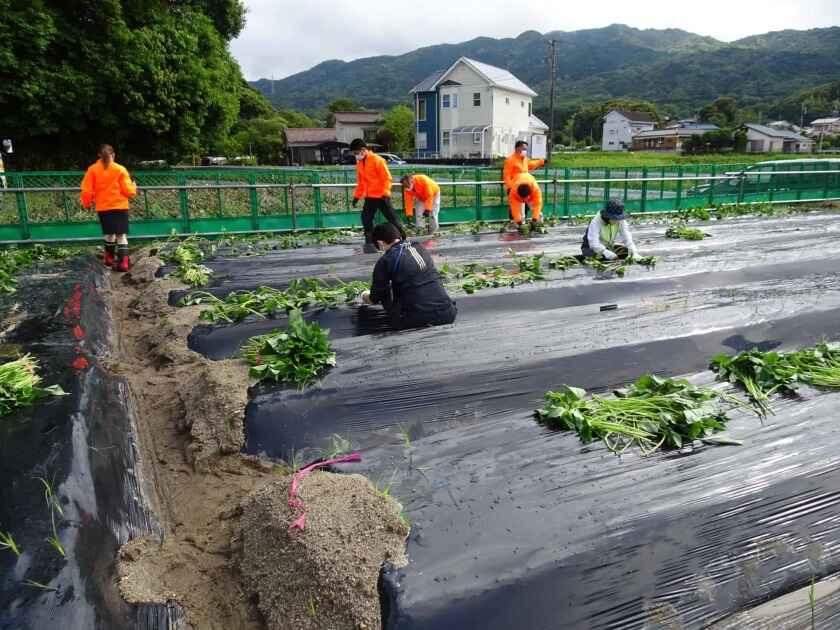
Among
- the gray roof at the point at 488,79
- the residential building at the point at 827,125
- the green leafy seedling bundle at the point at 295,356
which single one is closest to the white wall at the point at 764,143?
the residential building at the point at 827,125

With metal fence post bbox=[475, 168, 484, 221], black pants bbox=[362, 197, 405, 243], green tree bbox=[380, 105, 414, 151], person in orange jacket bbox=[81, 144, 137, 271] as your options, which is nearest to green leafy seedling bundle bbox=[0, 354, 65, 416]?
person in orange jacket bbox=[81, 144, 137, 271]

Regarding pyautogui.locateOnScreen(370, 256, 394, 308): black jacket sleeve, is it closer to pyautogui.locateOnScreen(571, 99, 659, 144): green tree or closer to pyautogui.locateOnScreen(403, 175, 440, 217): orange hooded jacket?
pyautogui.locateOnScreen(403, 175, 440, 217): orange hooded jacket

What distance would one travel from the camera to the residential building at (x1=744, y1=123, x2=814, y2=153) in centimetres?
7212

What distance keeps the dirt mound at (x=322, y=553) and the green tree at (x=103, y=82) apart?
19.3 meters

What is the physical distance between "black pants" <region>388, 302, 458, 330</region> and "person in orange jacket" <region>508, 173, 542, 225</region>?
7.87 meters

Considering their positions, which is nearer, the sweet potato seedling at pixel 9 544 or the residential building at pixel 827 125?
the sweet potato seedling at pixel 9 544

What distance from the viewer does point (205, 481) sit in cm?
342

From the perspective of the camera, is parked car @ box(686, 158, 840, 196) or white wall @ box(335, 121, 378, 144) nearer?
parked car @ box(686, 158, 840, 196)

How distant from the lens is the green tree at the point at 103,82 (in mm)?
17203

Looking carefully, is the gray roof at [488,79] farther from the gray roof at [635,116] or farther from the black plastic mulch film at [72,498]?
the gray roof at [635,116]

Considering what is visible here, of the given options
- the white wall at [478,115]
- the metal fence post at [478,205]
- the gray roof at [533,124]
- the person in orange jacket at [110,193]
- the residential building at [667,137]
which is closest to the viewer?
the person in orange jacket at [110,193]

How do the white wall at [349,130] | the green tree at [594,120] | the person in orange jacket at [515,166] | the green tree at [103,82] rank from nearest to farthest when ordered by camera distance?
the person in orange jacket at [515,166] → the green tree at [103,82] → the white wall at [349,130] → the green tree at [594,120]

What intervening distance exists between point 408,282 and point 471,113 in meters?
52.2

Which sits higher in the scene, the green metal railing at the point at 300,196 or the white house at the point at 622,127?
the white house at the point at 622,127
